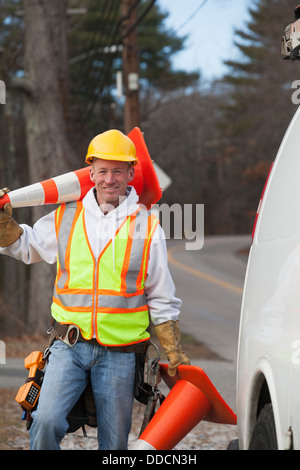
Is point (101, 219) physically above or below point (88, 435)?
above

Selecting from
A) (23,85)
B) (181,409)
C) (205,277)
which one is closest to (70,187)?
(181,409)

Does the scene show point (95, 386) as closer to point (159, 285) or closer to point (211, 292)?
point (159, 285)

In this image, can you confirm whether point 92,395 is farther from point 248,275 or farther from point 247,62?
point 247,62

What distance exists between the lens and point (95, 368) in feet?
12.3

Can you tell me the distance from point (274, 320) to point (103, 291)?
1.11 meters

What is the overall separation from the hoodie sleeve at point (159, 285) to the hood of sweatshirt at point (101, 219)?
20cm

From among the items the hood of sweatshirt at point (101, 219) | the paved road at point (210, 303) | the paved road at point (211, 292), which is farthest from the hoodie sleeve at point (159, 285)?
the paved road at point (211, 292)

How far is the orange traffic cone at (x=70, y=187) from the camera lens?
402cm

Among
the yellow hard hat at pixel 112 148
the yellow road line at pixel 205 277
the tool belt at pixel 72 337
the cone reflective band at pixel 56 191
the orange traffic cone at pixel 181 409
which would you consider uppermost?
the yellow hard hat at pixel 112 148

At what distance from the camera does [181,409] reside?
3783mm

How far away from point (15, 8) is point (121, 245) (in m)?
23.7

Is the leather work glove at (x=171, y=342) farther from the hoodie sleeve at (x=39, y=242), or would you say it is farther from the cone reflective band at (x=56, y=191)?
the cone reflective band at (x=56, y=191)

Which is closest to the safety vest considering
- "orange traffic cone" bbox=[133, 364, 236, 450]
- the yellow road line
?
"orange traffic cone" bbox=[133, 364, 236, 450]

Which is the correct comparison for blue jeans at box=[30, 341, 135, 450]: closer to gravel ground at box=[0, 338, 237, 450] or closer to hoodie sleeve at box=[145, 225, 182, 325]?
hoodie sleeve at box=[145, 225, 182, 325]
